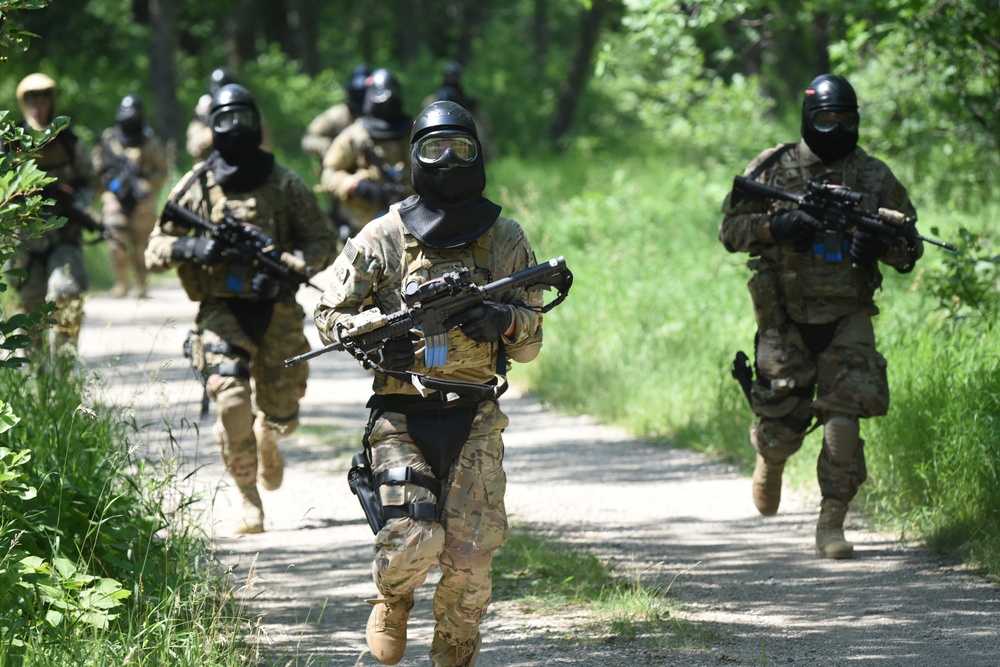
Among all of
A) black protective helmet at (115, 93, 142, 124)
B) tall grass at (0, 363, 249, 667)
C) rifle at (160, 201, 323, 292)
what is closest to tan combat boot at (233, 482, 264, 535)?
tall grass at (0, 363, 249, 667)

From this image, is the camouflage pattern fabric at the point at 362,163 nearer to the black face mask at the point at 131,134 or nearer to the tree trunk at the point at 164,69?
the black face mask at the point at 131,134

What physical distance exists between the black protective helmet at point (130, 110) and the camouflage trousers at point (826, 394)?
33.0 feet

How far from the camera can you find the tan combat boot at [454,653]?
14.8ft

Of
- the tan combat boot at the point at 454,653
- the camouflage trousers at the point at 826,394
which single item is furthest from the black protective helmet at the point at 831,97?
the tan combat boot at the point at 454,653

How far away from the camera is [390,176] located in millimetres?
10336

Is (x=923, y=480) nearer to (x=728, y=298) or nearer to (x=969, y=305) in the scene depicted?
(x=969, y=305)

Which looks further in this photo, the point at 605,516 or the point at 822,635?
the point at 605,516

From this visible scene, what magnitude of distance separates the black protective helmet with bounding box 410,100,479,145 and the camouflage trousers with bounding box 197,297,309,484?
267 cm

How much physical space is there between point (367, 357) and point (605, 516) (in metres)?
3.19

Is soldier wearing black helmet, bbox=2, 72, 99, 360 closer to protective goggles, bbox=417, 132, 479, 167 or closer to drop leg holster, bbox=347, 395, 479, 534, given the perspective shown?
drop leg holster, bbox=347, 395, 479, 534

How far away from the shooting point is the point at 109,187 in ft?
48.4

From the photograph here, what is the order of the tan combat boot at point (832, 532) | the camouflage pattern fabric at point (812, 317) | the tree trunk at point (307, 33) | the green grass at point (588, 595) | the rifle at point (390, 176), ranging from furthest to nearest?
the tree trunk at point (307, 33)
the rifle at point (390, 176)
the camouflage pattern fabric at point (812, 317)
the tan combat boot at point (832, 532)
the green grass at point (588, 595)

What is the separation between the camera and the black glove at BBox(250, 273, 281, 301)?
6.86 m

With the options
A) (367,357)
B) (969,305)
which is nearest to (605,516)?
(969,305)
